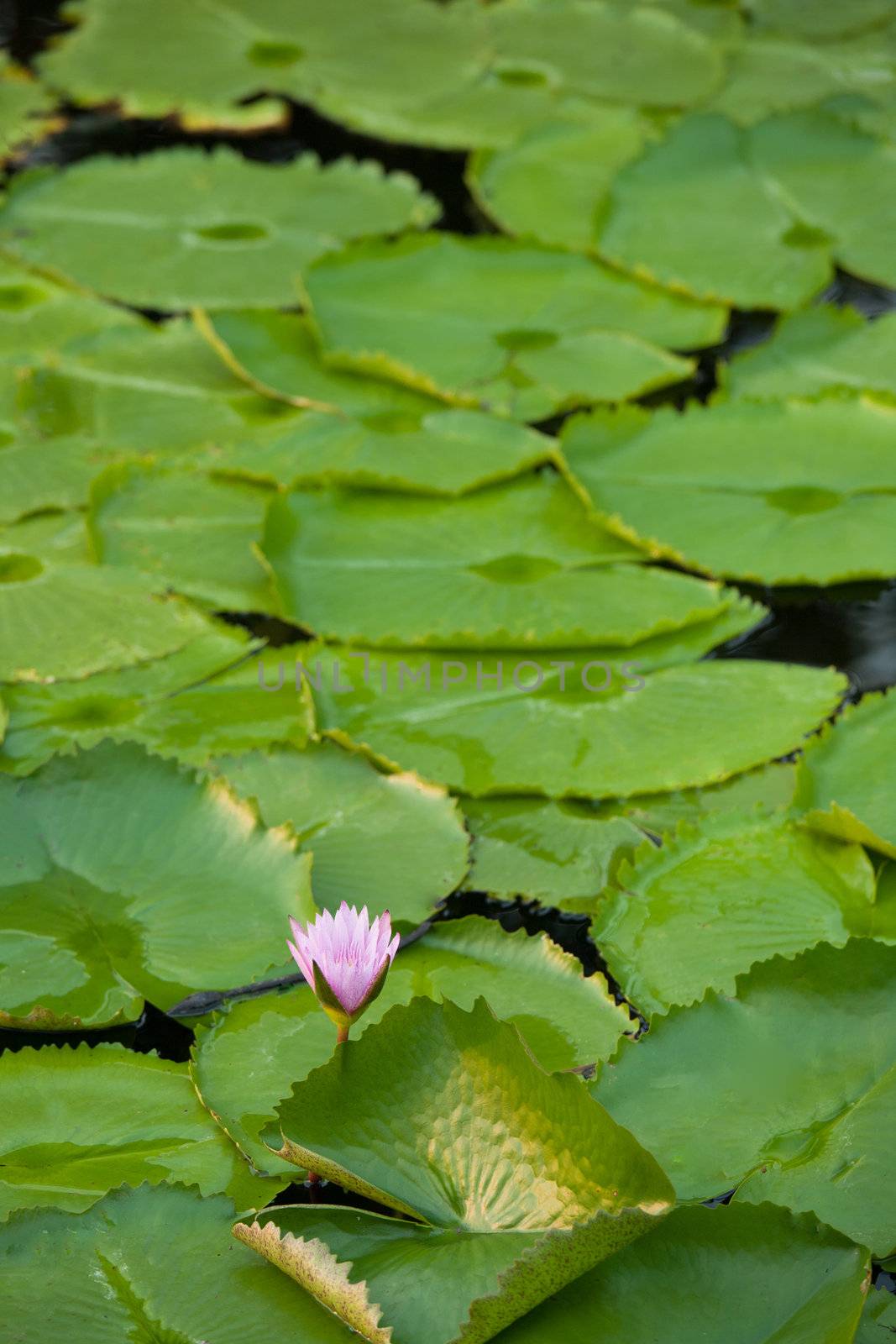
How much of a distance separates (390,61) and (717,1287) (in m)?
3.16

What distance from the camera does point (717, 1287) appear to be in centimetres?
101

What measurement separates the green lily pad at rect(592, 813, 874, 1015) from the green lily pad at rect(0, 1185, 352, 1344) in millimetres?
453

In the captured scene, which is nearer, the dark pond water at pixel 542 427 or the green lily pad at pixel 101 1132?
the green lily pad at pixel 101 1132

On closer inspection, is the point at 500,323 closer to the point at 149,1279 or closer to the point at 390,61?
the point at 390,61

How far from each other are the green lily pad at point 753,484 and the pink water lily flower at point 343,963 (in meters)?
1.00

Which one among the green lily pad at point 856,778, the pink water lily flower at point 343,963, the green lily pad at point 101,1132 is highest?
the pink water lily flower at point 343,963

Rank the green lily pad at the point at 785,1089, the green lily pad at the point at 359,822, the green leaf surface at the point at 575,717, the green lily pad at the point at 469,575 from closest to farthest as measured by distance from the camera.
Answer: the green lily pad at the point at 785,1089, the green lily pad at the point at 359,822, the green leaf surface at the point at 575,717, the green lily pad at the point at 469,575

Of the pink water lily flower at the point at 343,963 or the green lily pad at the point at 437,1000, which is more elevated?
the pink water lily flower at the point at 343,963

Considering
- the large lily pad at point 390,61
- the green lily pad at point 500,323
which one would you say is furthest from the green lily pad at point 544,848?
the large lily pad at point 390,61

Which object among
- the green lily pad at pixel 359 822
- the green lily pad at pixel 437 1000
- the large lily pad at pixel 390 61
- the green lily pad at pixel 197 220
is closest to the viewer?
the green lily pad at pixel 437 1000

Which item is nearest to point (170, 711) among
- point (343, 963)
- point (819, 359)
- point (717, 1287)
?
point (343, 963)

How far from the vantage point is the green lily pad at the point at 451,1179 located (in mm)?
1000

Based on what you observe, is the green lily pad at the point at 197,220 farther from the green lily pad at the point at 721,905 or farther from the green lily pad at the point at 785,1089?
the green lily pad at the point at 785,1089

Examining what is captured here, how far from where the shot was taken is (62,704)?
1800 millimetres
